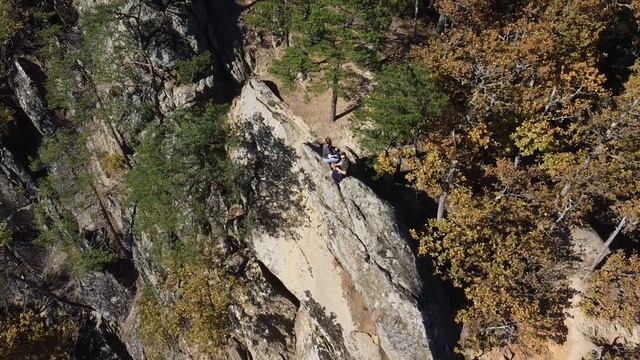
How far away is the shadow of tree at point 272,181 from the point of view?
1182 inches

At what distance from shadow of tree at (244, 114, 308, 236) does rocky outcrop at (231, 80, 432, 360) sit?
68 millimetres

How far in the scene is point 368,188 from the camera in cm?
2644

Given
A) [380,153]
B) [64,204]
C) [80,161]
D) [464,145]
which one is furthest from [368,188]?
[64,204]

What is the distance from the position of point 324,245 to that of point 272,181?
18.8ft

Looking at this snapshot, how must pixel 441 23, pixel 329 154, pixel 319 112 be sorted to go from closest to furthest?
1. pixel 329 154
2. pixel 319 112
3. pixel 441 23

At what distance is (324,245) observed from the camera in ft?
96.1

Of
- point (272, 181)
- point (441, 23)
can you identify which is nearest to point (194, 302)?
point (272, 181)

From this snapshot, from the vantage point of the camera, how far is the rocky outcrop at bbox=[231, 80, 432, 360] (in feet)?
84.7

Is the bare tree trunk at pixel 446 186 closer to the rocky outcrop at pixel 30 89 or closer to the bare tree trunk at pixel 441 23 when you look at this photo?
the bare tree trunk at pixel 441 23

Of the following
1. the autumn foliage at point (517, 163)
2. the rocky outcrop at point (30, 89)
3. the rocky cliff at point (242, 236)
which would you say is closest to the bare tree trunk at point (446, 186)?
the autumn foliage at point (517, 163)

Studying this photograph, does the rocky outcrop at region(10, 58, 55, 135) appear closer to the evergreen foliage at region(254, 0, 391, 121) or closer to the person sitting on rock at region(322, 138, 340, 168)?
the evergreen foliage at region(254, 0, 391, 121)

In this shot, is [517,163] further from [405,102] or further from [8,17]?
[8,17]

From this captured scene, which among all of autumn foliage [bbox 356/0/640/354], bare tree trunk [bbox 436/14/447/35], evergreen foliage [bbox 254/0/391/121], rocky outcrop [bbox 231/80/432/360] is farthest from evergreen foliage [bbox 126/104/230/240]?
bare tree trunk [bbox 436/14/447/35]

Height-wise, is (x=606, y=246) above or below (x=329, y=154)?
below
